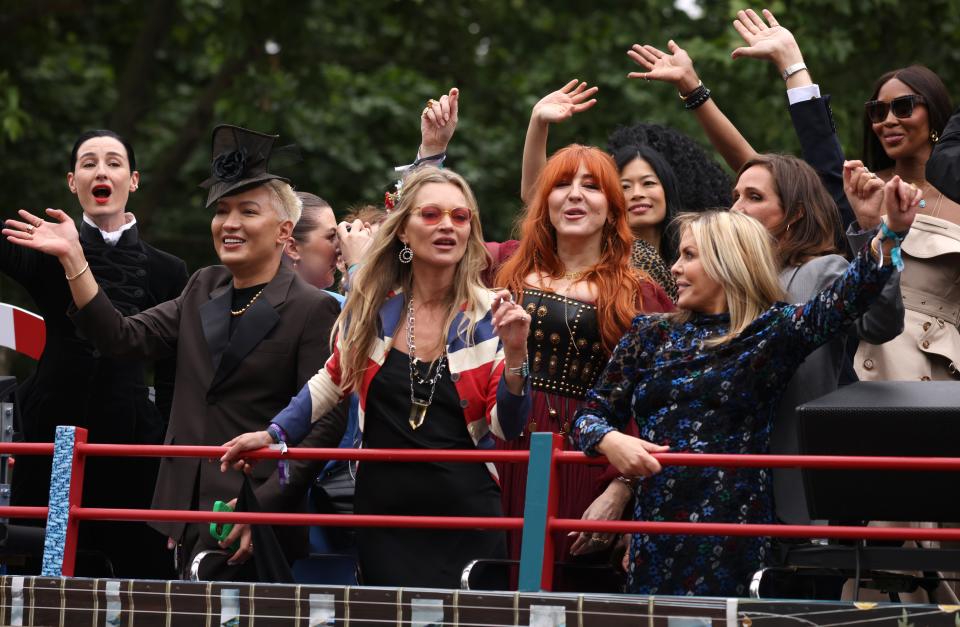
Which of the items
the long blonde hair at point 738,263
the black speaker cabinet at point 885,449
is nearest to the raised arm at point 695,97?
the long blonde hair at point 738,263

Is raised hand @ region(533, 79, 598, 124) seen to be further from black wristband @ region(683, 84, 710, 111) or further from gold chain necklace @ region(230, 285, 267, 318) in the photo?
gold chain necklace @ region(230, 285, 267, 318)

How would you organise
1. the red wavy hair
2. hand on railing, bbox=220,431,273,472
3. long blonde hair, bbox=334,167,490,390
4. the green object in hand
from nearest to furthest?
hand on railing, bbox=220,431,273,472 → long blonde hair, bbox=334,167,490,390 → the green object in hand → the red wavy hair

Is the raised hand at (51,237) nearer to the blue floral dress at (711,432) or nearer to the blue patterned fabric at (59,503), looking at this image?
the blue patterned fabric at (59,503)

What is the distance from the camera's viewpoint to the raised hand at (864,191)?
17.8 ft

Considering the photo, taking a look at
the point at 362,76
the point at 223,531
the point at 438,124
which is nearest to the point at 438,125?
the point at 438,124

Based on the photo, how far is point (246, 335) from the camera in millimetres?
6297

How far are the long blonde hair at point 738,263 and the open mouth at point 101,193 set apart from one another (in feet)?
9.78

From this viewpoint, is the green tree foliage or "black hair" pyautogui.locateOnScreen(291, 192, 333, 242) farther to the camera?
the green tree foliage

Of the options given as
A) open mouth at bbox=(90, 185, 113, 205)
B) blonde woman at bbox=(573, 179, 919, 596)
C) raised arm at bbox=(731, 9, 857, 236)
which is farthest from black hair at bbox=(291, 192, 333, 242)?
blonde woman at bbox=(573, 179, 919, 596)

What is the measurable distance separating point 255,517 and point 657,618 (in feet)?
4.81

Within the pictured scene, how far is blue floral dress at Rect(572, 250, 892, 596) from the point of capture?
17.7 feet

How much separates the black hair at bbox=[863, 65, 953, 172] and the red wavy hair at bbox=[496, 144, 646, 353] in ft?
3.61

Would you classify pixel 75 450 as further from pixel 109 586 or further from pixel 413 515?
pixel 413 515

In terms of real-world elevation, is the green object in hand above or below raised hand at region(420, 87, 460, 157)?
below
